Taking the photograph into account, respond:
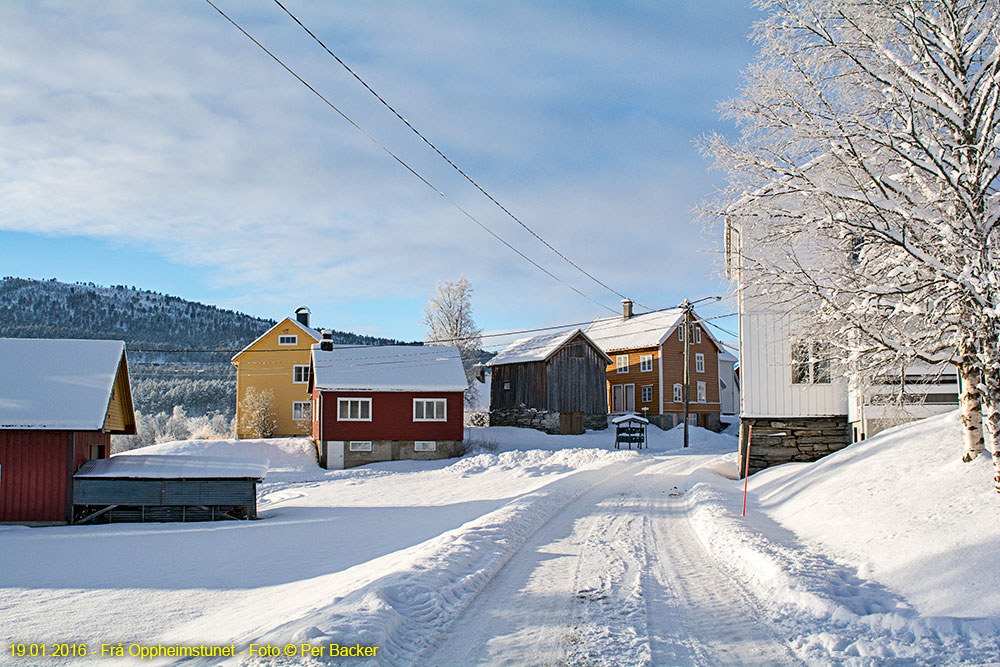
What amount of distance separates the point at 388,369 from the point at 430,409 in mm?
3176

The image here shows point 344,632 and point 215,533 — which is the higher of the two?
point 344,632

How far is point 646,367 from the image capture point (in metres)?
50.4

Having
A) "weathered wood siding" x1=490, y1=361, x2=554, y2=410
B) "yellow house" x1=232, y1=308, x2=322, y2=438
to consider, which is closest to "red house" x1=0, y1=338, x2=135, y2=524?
"yellow house" x1=232, y1=308, x2=322, y2=438

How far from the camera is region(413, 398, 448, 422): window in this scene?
37.0 metres

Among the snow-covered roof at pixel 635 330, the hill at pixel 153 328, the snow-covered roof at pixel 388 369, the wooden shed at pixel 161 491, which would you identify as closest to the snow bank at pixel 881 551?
the wooden shed at pixel 161 491

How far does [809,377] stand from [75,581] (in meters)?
17.0

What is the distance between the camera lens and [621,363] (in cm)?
5291

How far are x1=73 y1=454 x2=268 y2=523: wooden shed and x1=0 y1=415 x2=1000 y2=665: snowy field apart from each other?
2233mm

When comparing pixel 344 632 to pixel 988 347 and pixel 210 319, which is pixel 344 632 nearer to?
pixel 988 347

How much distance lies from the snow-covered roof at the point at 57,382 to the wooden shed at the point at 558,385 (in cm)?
2771

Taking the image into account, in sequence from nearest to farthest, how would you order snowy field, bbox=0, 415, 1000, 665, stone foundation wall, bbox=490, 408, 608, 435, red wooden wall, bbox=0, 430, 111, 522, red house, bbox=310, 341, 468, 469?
1. snowy field, bbox=0, 415, 1000, 665
2. red wooden wall, bbox=0, 430, 111, 522
3. red house, bbox=310, 341, 468, 469
4. stone foundation wall, bbox=490, 408, 608, 435

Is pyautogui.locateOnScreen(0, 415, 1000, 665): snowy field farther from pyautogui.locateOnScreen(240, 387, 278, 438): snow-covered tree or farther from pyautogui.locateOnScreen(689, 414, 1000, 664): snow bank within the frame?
pyautogui.locateOnScreen(240, 387, 278, 438): snow-covered tree

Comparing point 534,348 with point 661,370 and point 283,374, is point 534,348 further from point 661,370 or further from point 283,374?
point 283,374

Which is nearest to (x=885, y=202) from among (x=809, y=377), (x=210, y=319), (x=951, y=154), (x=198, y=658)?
(x=951, y=154)
